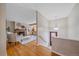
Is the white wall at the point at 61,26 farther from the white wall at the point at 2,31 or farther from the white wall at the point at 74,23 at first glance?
Result: the white wall at the point at 2,31

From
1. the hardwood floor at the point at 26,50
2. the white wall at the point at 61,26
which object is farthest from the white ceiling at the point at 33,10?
the hardwood floor at the point at 26,50

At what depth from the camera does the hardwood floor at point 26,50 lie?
2.36m

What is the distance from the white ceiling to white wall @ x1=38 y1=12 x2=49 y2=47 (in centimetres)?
9

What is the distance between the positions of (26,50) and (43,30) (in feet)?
1.57

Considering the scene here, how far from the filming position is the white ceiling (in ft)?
7.71

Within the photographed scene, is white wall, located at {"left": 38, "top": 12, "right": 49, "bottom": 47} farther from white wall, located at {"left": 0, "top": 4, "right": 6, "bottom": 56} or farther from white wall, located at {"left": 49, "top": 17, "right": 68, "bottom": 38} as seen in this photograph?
white wall, located at {"left": 0, "top": 4, "right": 6, "bottom": 56}

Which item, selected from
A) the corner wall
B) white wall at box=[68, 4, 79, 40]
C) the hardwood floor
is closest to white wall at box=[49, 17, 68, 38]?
white wall at box=[68, 4, 79, 40]

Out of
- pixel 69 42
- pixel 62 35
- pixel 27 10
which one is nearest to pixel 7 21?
pixel 27 10

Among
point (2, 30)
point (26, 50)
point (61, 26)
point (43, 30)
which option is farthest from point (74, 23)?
point (2, 30)

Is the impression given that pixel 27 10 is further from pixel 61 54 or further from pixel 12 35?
pixel 61 54

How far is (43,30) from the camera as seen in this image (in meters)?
2.38

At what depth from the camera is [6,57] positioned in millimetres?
2354

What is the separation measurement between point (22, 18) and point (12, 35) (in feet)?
1.17

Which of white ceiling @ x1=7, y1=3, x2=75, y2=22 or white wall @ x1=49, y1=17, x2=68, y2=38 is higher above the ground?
white ceiling @ x1=7, y1=3, x2=75, y2=22
